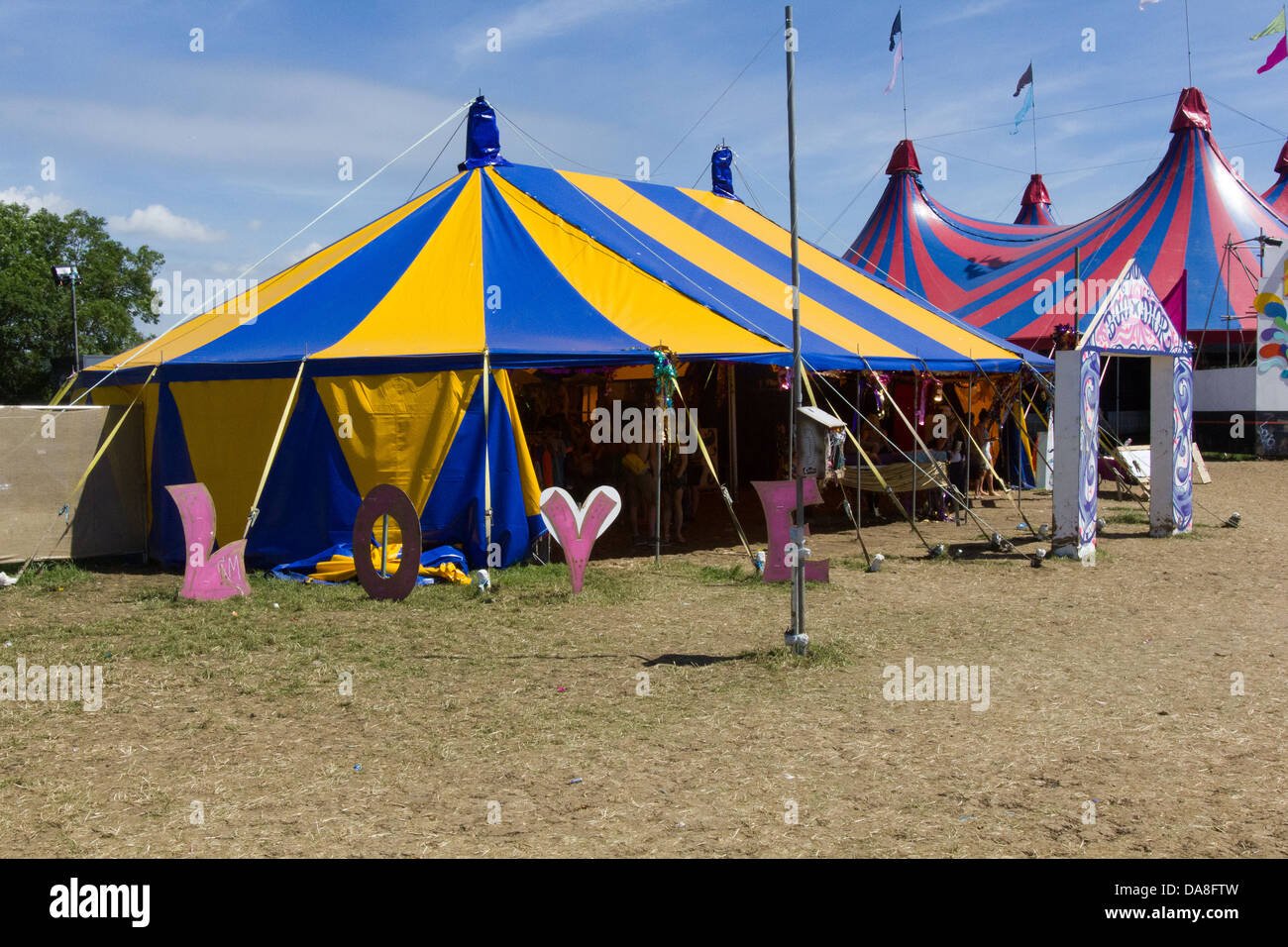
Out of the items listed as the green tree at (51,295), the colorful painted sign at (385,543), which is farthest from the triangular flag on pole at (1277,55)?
the green tree at (51,295)

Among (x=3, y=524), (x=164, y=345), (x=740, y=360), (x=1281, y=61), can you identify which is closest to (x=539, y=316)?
(x=740, y=360)

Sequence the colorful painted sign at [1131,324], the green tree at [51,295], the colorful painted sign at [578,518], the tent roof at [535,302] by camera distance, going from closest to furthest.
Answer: the colorful painted sign at [578,518], the tent roof at [535,302], the colorful painted sign at [1131,324], the green tree at [51,295]

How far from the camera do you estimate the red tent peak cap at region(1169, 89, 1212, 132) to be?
22.6 metres

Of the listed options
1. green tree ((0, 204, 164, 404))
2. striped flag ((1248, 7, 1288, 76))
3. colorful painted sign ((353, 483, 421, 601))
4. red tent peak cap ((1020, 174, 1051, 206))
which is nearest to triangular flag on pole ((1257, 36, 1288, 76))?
striped flag ((1248, 7, 1288, 76))

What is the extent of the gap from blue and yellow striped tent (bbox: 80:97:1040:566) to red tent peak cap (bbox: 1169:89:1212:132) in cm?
1422

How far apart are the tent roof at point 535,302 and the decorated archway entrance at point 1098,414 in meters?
1.71

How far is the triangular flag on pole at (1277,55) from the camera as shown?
20984 mm

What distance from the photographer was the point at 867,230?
27.3m

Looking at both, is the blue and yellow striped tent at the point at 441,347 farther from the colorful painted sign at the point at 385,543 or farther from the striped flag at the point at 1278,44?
the striped flag at the point at 1278,44

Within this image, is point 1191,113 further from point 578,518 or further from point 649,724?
point 649,724

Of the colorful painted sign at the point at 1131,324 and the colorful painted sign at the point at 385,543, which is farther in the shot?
the colorful painted sign at the point at 1131,324

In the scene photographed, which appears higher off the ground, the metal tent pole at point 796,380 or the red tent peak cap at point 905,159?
the red tent peak cap at point 905,159

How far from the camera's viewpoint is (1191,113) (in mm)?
22625

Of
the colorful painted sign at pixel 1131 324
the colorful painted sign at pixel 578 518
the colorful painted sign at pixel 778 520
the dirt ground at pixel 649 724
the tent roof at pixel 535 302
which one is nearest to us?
the dirt ground at pixel 649 724
